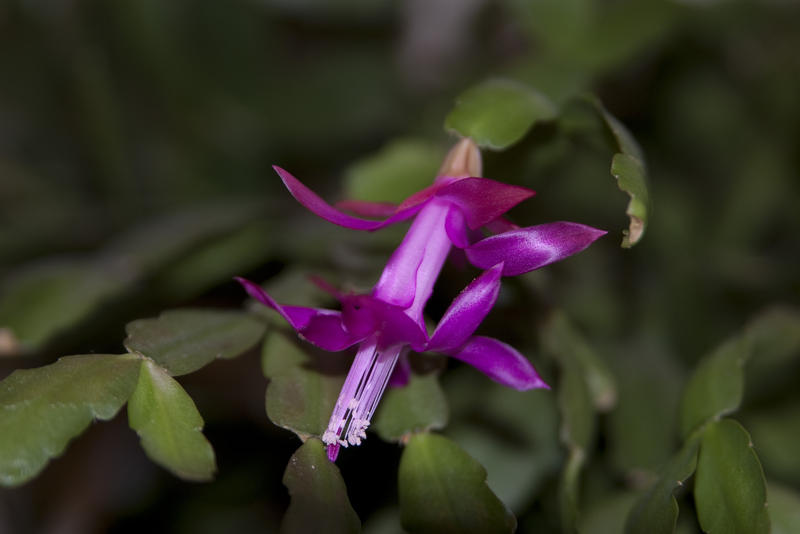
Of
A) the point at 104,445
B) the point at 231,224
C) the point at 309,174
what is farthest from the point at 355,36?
the point at 104,445

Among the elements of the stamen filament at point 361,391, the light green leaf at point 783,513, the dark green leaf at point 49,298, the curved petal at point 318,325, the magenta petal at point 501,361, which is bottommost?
the light green leaf at point 783,513

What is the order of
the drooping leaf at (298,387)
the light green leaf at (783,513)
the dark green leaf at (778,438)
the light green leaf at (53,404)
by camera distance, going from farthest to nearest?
1. the dark green leaf at (778,438)
2. the light green leaf at (783,513)
3. the drooping leaf at (298,387)
4. the light green leaf at (53,404)

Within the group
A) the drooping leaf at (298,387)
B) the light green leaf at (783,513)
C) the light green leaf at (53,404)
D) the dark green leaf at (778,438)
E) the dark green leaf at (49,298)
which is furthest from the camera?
the dark green leaf at (778,438)

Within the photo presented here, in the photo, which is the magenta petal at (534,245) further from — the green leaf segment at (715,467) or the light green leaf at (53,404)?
the light green leaf at (53,404)

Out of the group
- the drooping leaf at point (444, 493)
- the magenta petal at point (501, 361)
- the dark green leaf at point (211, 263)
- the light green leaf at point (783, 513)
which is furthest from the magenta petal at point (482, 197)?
the dark green leaf at point (211, 263)

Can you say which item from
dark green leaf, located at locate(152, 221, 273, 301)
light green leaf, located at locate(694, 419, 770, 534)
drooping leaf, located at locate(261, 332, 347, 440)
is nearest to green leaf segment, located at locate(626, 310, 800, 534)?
light green leaf, located at locate(694, 419, 770, 534)

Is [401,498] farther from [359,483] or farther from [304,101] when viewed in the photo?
[304,101]

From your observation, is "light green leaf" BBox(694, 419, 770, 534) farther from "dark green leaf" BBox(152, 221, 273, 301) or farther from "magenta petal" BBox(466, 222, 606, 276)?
"dark green leaf" BBox(152, 221, 273, 301)

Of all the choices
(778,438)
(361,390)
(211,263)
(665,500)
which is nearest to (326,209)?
(361,390)

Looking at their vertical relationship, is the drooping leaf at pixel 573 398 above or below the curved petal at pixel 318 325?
below
